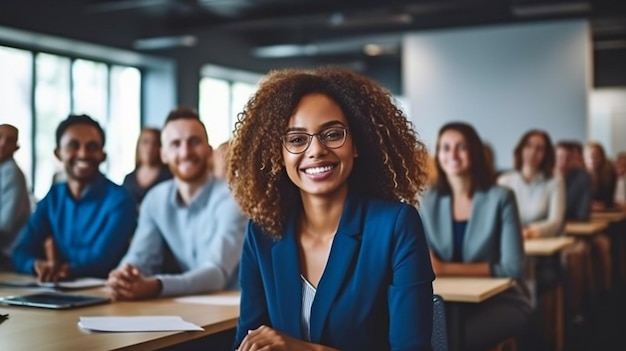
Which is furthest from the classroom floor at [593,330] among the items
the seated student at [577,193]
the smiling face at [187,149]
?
the smiling face at [187,149]

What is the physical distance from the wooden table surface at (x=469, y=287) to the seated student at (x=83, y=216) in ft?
4.71

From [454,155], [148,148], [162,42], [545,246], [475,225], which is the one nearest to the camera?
[475,225]

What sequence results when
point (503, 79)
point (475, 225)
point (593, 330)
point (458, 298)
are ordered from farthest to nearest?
1. point (503, 79)
2. point (593, 330)
3. point (475, 225)
4. point (458, 298)

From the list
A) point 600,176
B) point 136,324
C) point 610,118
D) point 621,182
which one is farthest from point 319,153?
point 610,118

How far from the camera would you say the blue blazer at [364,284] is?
1865 millimetres

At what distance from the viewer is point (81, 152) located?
338cm

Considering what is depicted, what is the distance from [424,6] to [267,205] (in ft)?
21.6

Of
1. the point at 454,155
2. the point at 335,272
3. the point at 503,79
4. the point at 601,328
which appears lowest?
the point at 601,328

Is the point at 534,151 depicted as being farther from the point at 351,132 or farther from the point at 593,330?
the point at 351,132

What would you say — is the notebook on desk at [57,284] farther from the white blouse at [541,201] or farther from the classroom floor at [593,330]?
the white blouse at [541,201]

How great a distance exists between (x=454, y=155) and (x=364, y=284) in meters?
1.92

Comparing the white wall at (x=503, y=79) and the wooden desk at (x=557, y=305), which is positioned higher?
the white wall at (x=503, y=79)

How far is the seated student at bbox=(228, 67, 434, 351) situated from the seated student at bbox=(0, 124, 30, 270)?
4.31 ft

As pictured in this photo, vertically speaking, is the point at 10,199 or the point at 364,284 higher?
the point at 10,199
